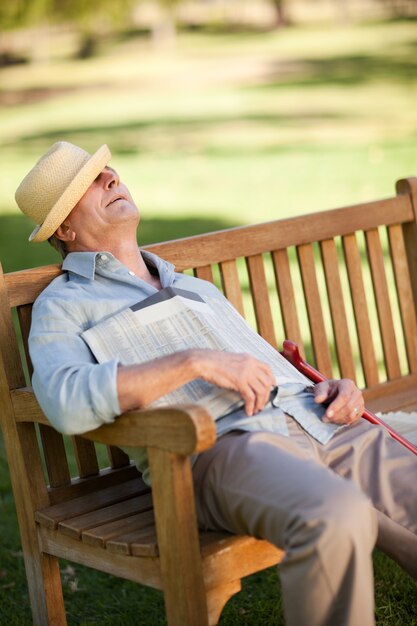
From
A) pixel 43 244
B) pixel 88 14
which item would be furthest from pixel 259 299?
pixel 88 14

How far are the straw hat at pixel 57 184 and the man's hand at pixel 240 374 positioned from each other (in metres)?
0.78

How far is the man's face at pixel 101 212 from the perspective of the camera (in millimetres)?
3330

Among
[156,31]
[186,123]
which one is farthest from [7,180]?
[156,31]

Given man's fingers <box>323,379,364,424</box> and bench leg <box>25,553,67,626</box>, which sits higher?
man's fingers <box>323,379,364,424</box>

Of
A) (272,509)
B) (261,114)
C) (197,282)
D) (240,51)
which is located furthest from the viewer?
(240,51)

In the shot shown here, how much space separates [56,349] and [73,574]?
5.10ft

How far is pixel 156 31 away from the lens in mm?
28406

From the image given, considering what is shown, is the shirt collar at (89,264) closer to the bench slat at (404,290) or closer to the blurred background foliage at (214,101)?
the bench slat at (404,290)

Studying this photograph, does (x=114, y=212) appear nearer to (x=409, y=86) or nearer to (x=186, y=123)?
(x=186, y=123)

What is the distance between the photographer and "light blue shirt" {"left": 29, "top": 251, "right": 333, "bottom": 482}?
2727 millimetres

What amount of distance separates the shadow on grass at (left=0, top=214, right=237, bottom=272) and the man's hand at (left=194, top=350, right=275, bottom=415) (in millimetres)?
7154

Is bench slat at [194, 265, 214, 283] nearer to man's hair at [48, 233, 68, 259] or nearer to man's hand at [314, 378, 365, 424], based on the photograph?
man's hair at [48, 233, 68, 259]

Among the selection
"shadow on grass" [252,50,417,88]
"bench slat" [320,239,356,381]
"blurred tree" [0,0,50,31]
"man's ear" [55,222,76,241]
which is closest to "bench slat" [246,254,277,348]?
"bench slat" [320,239,356,381]

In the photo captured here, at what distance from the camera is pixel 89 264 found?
327 cm
